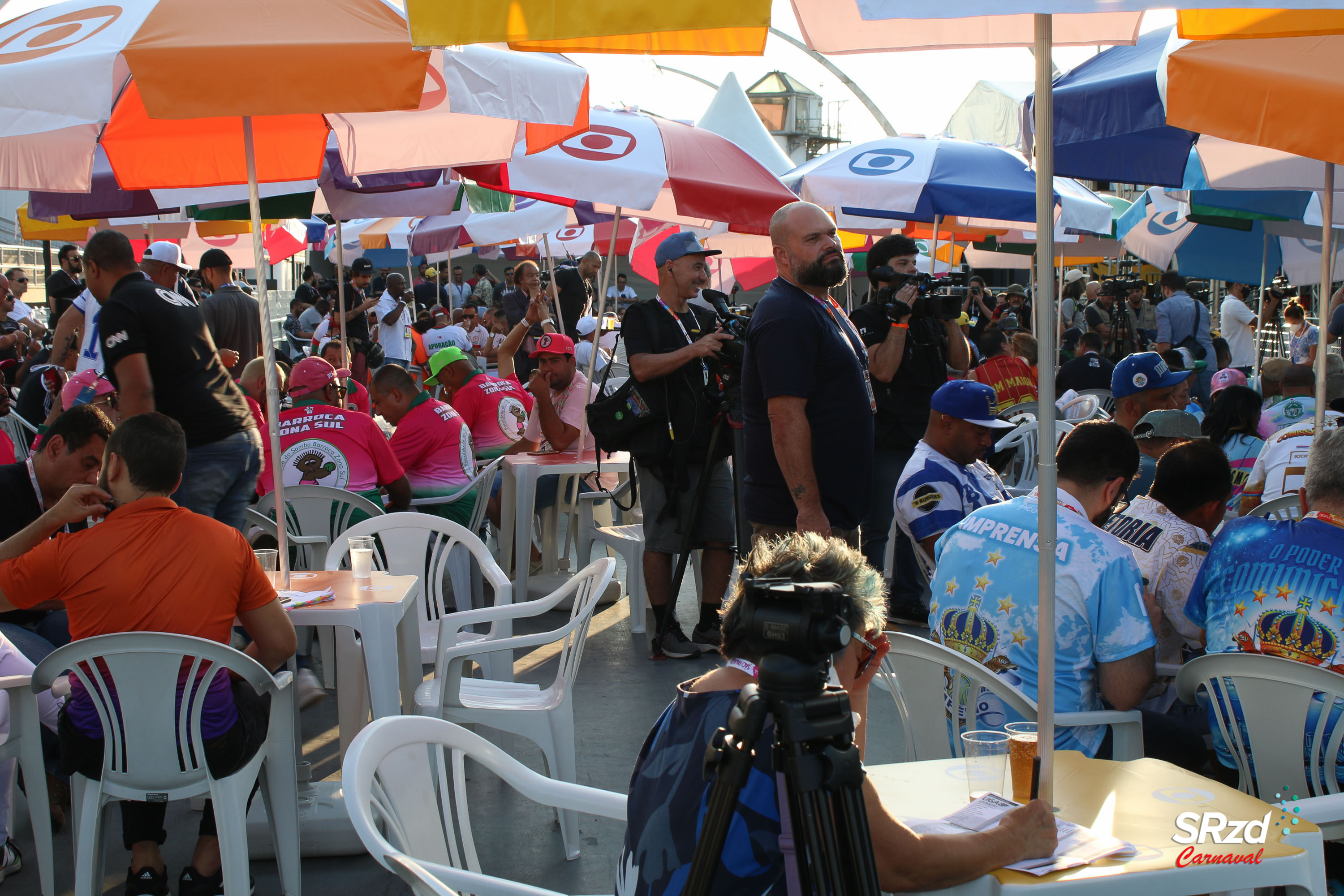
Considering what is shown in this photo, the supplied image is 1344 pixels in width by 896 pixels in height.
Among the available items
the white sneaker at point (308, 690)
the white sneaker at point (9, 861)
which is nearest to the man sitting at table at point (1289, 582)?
the white sneaker at point (308, 690)

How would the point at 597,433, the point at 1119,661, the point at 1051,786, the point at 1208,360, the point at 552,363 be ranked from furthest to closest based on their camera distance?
the point at 1208,360, the point at 552,363, the point at 597,433, the point at 1119,661, the point at 1051,786

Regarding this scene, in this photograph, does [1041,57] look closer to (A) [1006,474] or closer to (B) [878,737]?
(B) [878,737]

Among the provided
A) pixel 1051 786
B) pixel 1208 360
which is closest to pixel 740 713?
pixel 1051 786

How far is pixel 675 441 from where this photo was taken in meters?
5.21

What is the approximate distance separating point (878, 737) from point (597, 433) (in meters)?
1.95

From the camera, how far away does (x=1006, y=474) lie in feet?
25.7

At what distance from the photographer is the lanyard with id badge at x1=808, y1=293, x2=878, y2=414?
3932 mm

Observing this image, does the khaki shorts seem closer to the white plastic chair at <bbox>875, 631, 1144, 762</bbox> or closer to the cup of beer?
the white plastic chair at <bbox>875, 631, 1144, 762</bbox>

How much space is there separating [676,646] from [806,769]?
4070mm

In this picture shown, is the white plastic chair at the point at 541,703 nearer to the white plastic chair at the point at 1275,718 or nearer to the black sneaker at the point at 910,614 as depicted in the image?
the white plastic chair at the point at 1275,718

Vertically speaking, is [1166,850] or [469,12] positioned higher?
[469,12]

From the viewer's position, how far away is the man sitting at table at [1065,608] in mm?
2627

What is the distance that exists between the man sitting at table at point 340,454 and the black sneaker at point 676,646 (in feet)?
4.69

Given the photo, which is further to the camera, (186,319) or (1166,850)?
(186,319)
